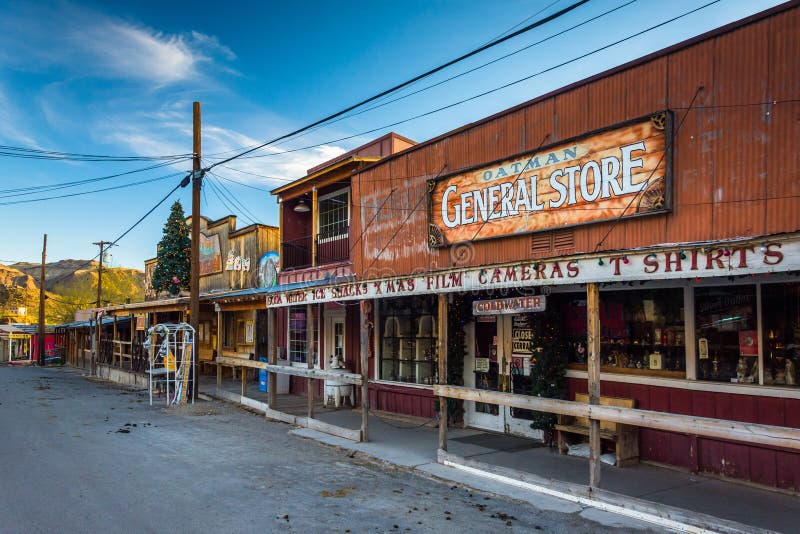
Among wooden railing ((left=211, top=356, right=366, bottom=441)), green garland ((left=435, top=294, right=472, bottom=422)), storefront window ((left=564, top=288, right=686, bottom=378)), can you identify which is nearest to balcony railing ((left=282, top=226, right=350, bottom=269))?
wooden railing ((left=211, top=356, right=366, bottom=441))

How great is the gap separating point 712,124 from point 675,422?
12.2 ft

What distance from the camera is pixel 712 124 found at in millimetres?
7004

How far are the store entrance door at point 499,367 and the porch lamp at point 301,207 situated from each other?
26.3 ft

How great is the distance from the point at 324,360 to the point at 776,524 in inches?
463

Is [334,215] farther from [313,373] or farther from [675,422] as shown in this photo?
[675,422]

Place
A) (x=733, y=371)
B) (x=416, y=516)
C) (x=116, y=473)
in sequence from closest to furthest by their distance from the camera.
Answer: (x=416, y=516) → (x=733, y=371) → (x=116, y=473)

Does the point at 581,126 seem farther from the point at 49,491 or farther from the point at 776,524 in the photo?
the point at 49,491

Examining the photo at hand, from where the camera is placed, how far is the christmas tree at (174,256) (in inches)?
1201

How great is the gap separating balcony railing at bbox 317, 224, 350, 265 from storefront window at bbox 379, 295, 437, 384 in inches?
108

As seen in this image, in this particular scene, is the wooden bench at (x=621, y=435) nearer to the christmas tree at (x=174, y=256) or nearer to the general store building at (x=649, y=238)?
the general store building at (x=649, y=238)

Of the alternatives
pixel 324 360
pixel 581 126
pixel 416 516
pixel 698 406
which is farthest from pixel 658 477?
pixel 324 360

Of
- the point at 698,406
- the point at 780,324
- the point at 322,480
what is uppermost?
the point at 780,324

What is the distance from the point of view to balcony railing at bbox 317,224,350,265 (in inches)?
625

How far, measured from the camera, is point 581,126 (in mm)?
8594
